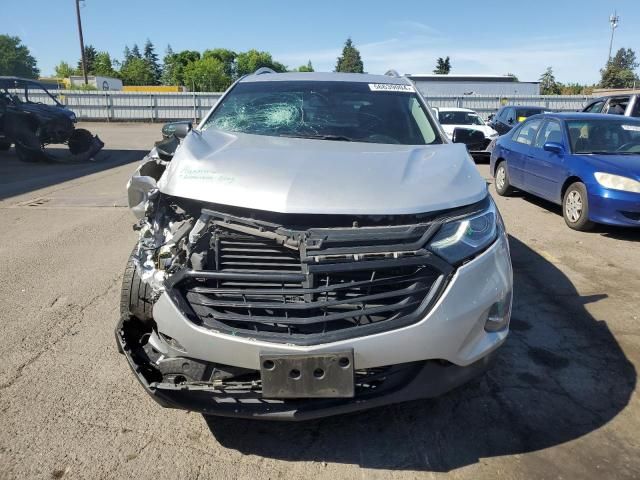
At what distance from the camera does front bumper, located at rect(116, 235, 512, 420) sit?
215 centimetres

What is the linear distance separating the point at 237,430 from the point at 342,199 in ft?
4.44

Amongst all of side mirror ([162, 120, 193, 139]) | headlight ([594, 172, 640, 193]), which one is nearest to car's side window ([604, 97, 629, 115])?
headlight ([594, 172, 640, 193])

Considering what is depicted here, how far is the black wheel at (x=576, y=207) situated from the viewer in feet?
21.7

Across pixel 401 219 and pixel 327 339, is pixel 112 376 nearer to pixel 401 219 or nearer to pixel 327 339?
pixel 327 339

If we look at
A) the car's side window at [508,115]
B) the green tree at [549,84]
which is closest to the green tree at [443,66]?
the green tree at [549,84]

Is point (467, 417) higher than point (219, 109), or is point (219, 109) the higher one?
point (219, 109)

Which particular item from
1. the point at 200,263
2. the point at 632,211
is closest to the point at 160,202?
the point at 200,263

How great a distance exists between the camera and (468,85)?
46844 millimetres

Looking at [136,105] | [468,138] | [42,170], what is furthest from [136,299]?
[136,105]

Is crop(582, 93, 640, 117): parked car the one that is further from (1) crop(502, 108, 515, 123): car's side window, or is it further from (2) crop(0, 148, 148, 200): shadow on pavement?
(2) crop(0, 148, 148, 200): shadow on pavement

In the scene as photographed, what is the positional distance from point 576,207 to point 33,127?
12707mm

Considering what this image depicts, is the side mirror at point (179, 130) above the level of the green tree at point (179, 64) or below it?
below

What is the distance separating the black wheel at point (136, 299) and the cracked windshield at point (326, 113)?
4.65ft

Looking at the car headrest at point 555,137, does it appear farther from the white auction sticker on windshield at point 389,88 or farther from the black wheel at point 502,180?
the white auction sticker on windshield at point 389,88
